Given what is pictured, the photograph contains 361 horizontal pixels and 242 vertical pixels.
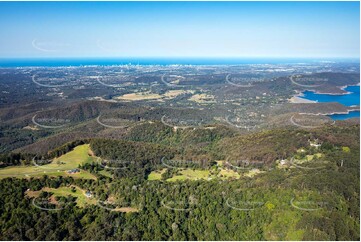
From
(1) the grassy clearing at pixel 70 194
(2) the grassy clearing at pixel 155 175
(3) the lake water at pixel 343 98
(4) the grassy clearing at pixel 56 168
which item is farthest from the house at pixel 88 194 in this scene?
(3) the lake water at pixel 343 98

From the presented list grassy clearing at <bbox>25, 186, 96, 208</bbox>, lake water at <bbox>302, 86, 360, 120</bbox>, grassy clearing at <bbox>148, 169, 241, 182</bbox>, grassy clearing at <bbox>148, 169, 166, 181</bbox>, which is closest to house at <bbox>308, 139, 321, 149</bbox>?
grassy clearing at <bbox>148, 169, 241, 182</bbox>

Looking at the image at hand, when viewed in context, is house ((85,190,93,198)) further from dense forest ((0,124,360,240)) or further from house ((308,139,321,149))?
house ((308,139,321,149))

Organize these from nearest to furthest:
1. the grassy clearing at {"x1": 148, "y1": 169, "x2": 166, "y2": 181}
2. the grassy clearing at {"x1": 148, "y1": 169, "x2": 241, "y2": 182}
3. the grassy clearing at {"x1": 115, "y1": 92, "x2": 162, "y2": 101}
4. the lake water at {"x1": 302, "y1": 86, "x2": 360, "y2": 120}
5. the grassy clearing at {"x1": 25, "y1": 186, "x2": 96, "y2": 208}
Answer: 1. the grassy clearing at {"x1": 25, "y1": 186, "x2": 96, "y2": 208}
2. the grassy clearing at {"x1": 148, "y1": 169, "x2": 241, "y2": 182}
3. the grassy clearing at {"x1": 148, "y1": 169, "x2": 166, "y2": 181}
4. the lake water at {"x1": 302, "y1": 86, "x2": 360, "y2": 120}
5. the grassy clearing at {"x1": 115, "y1": 92, "x2": 162, "y2": 101}

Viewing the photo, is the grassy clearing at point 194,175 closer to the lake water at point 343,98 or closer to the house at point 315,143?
the house at point 315,143

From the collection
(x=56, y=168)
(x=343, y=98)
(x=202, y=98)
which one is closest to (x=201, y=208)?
(x=56, y=168)

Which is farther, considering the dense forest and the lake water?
the lake water

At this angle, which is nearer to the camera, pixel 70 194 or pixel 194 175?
pixel 70 194

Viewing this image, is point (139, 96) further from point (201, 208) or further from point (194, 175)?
point (201, 208)

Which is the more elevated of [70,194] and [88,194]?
[70,194]

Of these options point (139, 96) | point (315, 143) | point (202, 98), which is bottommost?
point (202, 98)
